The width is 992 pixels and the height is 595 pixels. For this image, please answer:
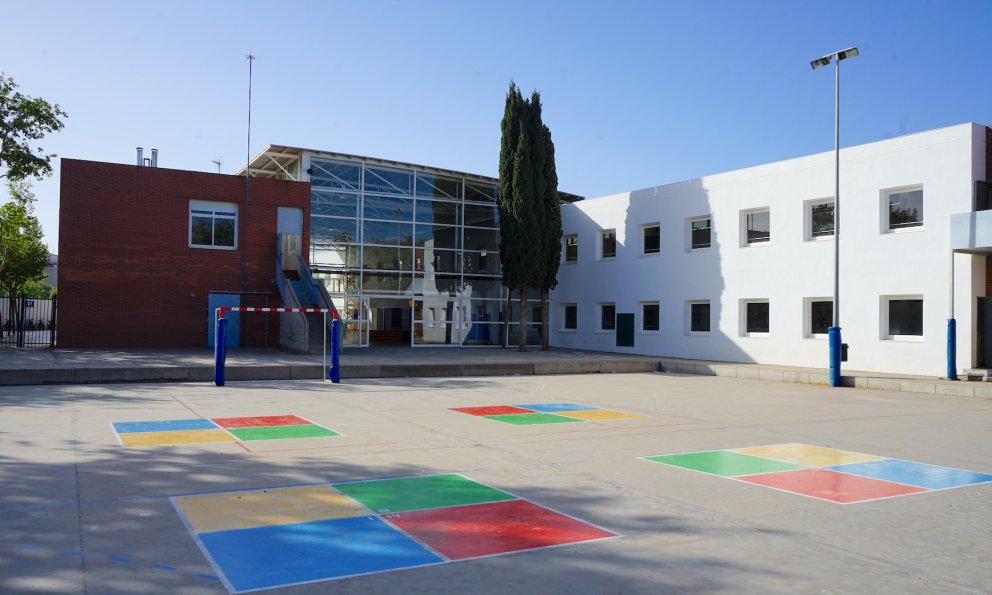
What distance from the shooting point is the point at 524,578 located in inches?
185

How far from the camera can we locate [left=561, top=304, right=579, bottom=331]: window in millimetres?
34562

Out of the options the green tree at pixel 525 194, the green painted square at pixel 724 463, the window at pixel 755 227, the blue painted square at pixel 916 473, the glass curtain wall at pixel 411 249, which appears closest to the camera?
the blue painted square at pixel 916 473

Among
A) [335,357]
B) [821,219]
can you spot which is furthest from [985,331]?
[335,357]

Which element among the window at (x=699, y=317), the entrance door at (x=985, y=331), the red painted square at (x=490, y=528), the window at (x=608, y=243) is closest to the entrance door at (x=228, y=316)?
the window at (x=608, y=243)

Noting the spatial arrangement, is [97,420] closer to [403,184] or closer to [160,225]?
[160,225]

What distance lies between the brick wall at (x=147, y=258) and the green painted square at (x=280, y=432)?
59.2 ft

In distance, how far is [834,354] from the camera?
19.4 metres

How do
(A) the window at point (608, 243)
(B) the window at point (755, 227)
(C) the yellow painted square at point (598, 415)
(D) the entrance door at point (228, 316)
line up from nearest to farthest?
(C) the yellow painted square at point (598, 415)
(B) the window at point (755, 227)
(D) the entrance door at point (228, 316)
(A) the window at point (608, 243)

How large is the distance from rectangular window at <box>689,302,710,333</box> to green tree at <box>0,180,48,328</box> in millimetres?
32114

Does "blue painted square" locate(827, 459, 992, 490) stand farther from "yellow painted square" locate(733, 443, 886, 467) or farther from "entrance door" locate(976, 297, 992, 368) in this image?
"entrance door" locate(976, 297, 992, 368)

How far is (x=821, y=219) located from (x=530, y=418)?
15519 millimetres

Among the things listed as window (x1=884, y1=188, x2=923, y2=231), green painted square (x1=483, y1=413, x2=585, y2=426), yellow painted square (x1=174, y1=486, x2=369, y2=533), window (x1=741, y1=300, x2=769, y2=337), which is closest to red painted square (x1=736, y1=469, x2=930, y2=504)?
yellow painted square (x1=174, y1=486, x2=369, y2=533)

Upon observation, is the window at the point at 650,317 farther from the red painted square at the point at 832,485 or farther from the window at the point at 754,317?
the red painted square at the point at 832,485

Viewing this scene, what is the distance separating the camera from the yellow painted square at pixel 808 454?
893cm
